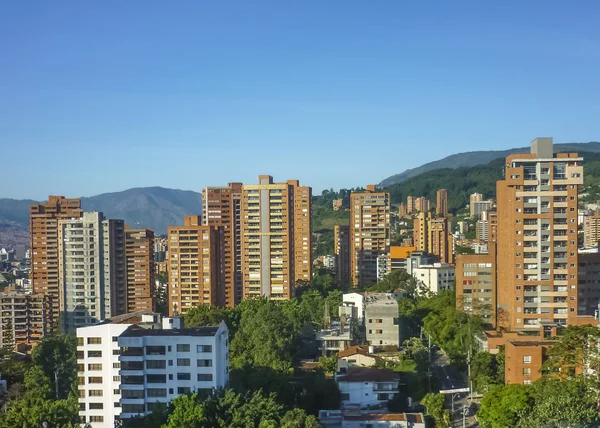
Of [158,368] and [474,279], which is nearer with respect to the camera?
[158,368]

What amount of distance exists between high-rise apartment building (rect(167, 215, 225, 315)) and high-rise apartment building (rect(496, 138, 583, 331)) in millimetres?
14368

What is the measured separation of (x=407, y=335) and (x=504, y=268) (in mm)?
6386

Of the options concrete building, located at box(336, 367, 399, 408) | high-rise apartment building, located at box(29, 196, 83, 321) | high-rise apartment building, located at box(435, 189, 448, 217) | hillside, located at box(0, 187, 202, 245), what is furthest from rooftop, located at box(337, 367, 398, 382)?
hillside, located at box(0, 187, 202, 245)

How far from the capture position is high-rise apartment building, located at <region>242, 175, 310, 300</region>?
1328 inches

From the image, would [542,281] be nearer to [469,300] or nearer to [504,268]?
[504,268]

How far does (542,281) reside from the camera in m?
21.6

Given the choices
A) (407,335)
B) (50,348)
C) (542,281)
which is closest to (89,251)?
(50,348)

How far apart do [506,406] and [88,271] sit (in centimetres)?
2124

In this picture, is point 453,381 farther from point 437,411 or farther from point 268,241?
point 268,241

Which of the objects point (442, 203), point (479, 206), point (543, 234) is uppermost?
point (442, 203)

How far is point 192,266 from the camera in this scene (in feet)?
105

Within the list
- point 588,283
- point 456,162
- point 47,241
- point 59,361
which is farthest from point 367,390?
point 456,162

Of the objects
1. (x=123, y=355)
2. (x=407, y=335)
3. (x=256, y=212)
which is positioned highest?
(x=256, y=212)

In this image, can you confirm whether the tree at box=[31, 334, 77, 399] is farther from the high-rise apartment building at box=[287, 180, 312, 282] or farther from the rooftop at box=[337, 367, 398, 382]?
the high-rise apartment building at box=[287, 180, 312, 282]
